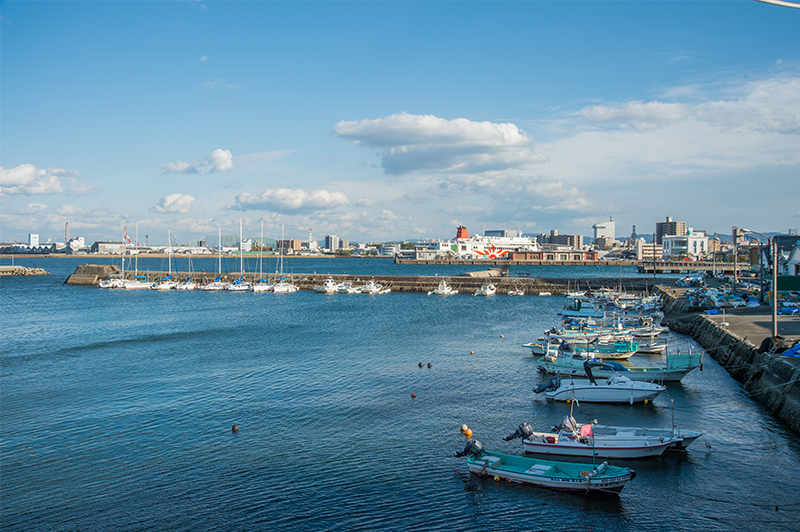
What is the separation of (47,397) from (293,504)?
15.5 metres

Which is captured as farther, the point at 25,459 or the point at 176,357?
the point at 176,357

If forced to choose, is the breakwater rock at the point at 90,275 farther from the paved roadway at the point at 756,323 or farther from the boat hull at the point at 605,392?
the paved roadway at the point at 756,323

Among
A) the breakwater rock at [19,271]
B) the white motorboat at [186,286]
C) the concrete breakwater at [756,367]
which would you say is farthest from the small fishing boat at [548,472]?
the breakwater rock at [19,271]

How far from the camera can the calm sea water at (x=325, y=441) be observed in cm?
1223

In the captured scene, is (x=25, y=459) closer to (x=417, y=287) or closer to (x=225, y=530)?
(x=225, y=530)

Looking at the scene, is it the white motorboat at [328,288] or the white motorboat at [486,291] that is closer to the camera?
the white motorboat at [486,291]

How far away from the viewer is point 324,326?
41312mm

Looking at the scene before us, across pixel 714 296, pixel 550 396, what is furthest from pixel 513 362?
pixel 714 296

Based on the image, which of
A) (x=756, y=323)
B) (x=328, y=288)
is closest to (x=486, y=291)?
(x=328, y=288)

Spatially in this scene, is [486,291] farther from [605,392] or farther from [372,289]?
[605,392]

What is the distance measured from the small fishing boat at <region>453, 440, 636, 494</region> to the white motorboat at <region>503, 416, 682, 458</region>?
4.15 ft

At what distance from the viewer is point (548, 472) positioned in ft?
44.2

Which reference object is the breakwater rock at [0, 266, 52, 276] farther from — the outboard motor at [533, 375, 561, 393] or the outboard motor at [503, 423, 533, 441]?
the outboard motor at [503, 423, 533, 441]

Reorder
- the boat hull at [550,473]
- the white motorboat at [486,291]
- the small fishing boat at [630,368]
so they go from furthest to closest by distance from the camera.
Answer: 1. the white motorboat at [486,291]
2. the small fishing boat at [630,368]
3. the boat hull at [550,473]
